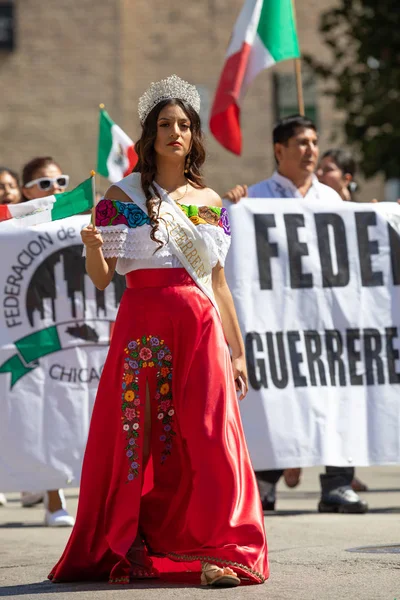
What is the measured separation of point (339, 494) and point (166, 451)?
2.99 metres

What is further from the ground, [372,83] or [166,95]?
[372,83]

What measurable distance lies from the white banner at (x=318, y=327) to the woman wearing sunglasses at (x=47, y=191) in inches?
44.3

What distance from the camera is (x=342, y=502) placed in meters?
8.84

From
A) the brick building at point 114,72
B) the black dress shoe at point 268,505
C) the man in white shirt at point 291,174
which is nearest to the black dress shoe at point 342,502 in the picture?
the man in white shirt at point 291,174

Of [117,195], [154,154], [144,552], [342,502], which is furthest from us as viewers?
[342,502]

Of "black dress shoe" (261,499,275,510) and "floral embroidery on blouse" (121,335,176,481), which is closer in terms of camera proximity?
"floral embroidery on blouse" (121,335,176,481)

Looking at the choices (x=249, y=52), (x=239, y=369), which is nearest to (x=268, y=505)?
(x=239, y=369)

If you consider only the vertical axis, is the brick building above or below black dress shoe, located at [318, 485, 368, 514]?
above

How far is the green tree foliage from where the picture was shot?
2225cm

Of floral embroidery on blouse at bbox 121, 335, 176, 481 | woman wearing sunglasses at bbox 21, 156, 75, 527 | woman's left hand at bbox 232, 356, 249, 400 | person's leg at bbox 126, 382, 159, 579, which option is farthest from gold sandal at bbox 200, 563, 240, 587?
woman wearing sunglasses at bbox 21, 156, 75, 527

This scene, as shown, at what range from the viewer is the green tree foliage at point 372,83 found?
22.2 meters

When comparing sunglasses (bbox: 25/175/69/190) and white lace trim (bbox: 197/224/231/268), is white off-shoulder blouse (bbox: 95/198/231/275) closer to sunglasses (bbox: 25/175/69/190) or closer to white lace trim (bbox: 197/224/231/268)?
white lace trim (bbox: 197/224/231/268)

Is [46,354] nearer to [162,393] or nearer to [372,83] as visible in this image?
[162,393]

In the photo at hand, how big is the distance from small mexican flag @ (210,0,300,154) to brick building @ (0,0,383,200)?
17.8 meters
